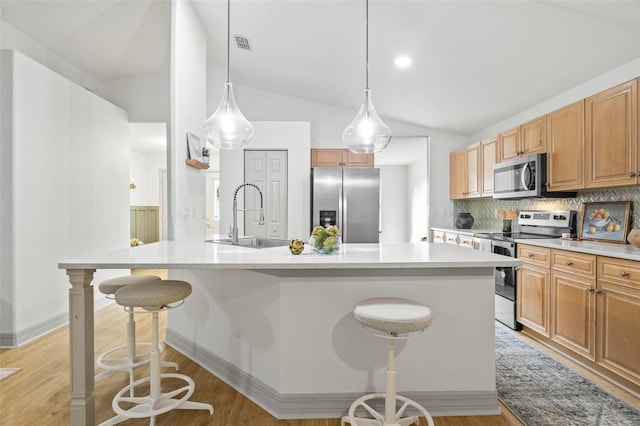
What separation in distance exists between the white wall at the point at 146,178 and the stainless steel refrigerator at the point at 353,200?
453 cm

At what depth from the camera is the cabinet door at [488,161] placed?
13.5 feet

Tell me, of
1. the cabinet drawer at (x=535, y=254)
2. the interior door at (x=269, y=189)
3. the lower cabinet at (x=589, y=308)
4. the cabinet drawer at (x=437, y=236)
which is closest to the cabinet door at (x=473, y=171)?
the cabinet drawer at (x=437, y=236)

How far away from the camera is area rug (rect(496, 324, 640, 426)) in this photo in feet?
6.12

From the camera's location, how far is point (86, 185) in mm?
Result: 3770

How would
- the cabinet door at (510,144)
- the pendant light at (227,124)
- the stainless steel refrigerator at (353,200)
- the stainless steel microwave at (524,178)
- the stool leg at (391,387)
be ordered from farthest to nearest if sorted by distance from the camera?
1. the stainless steel refrigerator at (353,200)
2. the cabinet door at (510,144)
3. the stainless steel microwave at (524,178)
4. the pendant light at (227,124)
5. the stool leg at (391,387)

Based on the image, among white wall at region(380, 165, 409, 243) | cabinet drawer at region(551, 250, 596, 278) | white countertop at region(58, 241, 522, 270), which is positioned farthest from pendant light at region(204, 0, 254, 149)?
white wall at region(380, 165, 409, 243)

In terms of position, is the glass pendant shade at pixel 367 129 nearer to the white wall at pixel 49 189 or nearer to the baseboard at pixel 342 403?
the baseboard at pixel 342 403

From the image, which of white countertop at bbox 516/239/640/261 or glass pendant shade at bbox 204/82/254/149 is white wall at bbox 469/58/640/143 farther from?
glass pendant shade at bbox 204/82/254/149

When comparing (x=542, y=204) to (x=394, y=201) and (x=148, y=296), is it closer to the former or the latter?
(x=148, y=296)

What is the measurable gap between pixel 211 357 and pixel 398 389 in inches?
52.0

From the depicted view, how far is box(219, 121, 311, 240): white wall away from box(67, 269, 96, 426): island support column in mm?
3530

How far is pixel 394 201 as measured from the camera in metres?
8.55

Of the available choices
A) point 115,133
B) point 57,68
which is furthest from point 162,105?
point 57,68

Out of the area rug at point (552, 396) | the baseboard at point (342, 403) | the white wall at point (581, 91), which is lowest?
the area rug at point (552, 396)
